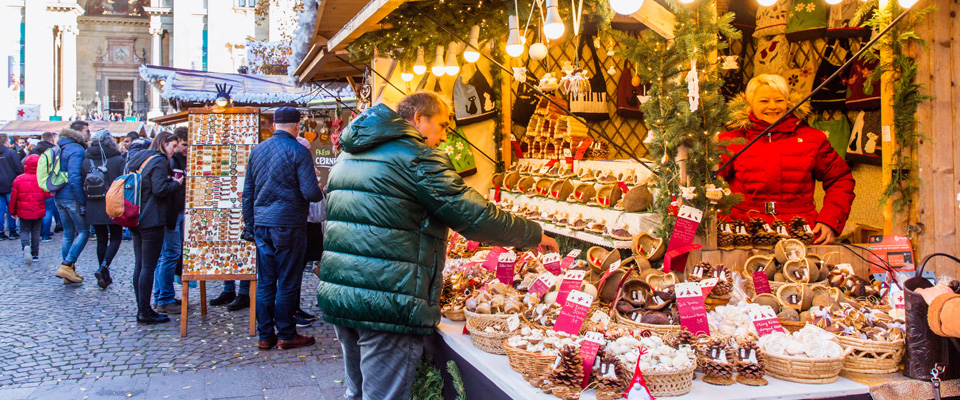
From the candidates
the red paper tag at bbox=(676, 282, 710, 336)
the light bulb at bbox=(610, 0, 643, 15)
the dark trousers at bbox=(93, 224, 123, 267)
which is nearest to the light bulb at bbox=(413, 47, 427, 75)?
the light bulb at bbox=(610, 0, 643, 15)

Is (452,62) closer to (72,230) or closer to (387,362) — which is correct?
(387,362)

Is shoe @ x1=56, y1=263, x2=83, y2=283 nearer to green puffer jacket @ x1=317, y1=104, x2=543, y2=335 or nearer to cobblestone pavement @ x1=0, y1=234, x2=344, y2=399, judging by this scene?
cobblestone pavement @ x1=0, y1=234, x2=344, y2=399

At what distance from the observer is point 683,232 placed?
340 centimetres

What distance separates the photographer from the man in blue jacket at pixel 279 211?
4500 mm

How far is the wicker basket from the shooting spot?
2.26 meters

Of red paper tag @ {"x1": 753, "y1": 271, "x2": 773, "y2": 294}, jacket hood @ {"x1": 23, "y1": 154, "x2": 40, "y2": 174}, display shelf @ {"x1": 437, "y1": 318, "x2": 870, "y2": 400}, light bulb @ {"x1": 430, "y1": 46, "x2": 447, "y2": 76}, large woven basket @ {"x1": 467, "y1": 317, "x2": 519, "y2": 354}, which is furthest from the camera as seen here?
jacket hood @ {"x1": 23, "y1": 154, "x2": 40, "y2": 174}

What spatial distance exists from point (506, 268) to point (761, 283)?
1.27 m

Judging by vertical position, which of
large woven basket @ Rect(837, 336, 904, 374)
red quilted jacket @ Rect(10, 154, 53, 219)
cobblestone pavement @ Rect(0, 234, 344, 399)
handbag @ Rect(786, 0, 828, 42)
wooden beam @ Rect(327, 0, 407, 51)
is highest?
handbag @ Rect(786, 0, 828, 42)

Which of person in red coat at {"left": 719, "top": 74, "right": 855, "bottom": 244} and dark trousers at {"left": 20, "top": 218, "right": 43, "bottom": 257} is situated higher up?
person in red coat at {"left": 719, "top": 74, "right": 855, "bottom": 244}

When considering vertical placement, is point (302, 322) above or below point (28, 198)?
below

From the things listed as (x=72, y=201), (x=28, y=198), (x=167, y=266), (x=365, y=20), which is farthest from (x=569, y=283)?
(x=28, y=198)

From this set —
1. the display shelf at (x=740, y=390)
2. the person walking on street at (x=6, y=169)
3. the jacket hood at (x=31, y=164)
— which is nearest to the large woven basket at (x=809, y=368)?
the display shelf at (x=740, y=390)

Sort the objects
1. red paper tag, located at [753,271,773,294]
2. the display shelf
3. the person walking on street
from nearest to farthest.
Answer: the display shelf
red paper tag, located at [753,271,773,294]
the person walking on street

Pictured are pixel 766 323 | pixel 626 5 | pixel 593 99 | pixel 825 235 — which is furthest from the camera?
pixel 593 99
